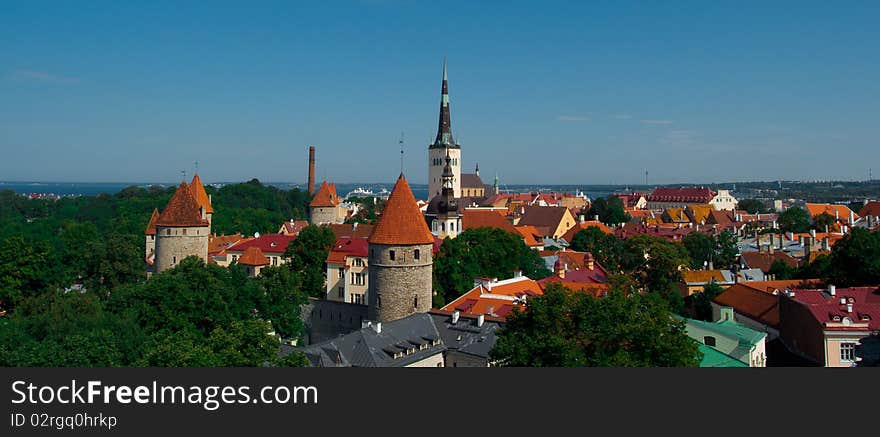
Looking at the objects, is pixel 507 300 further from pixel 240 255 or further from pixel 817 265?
pixel 240 255

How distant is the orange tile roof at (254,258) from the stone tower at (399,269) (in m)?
18.5

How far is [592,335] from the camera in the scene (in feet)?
63.5

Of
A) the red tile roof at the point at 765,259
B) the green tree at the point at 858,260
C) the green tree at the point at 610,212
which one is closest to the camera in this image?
the green tree at the point at 858,260

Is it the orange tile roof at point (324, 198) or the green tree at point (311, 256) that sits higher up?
the orange tile roof at point (324, 198)

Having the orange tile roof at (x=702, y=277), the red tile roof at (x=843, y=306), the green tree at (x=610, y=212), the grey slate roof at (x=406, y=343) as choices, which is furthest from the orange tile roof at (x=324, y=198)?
the red tile roof at (x=843, y=306)

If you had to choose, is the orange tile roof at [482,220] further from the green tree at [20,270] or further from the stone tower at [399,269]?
the stone tower at [399,269]

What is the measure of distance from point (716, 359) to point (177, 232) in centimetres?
2791

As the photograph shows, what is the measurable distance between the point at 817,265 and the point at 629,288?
11.3 m

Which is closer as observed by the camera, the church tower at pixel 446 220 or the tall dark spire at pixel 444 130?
the church tower at pixel 446 220

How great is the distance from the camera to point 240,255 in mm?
52000

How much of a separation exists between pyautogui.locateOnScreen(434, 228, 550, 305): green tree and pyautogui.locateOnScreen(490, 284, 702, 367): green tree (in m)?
15.3

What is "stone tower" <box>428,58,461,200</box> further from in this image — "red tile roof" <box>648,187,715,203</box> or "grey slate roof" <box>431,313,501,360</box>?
"grey slate roof" <box>431,313,501,360</box>

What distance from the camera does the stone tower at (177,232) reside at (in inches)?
1606

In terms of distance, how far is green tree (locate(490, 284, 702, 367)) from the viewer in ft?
60.6
